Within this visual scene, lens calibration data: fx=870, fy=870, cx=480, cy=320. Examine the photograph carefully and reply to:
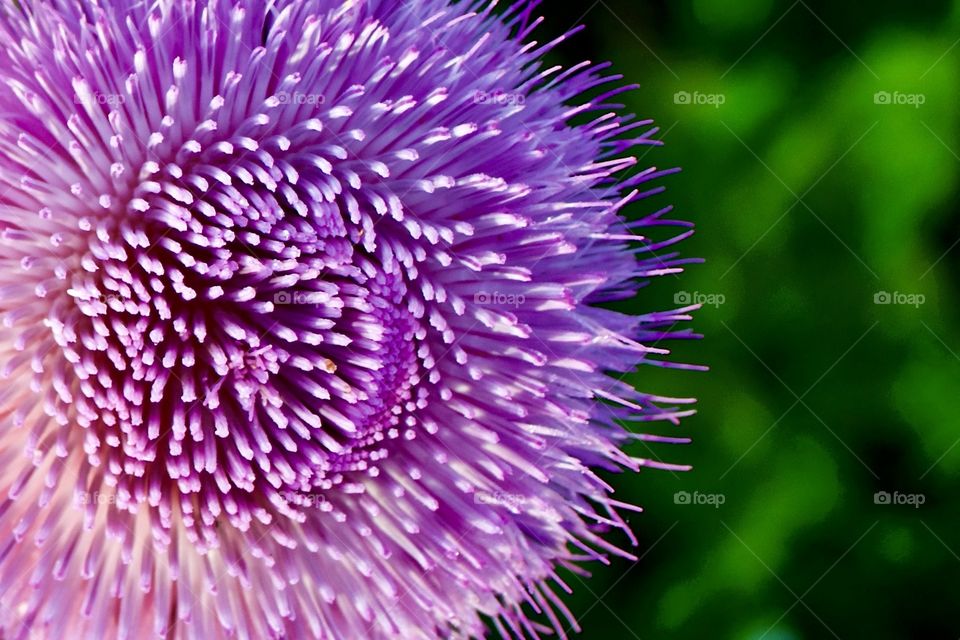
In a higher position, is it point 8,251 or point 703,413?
point 8,251

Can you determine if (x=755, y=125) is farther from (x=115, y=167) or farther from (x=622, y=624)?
(x=115, y=167)

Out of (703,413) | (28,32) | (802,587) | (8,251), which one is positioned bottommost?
(802,587)

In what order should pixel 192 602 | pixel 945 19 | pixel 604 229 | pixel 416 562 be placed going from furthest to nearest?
1. pixel 945 19
2. pixel 604 229
3. pixel 416 562
4. pixel 192 602

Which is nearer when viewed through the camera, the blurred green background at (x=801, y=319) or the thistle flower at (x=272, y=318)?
the thistle flower at (x=272, y=318)

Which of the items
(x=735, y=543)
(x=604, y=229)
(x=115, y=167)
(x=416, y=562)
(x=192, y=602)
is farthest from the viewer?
(x=735, y=543)

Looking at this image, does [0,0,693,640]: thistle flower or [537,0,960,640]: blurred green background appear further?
[537,0,960,640]: blurred green background

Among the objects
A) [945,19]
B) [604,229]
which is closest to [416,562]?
[604,229]
